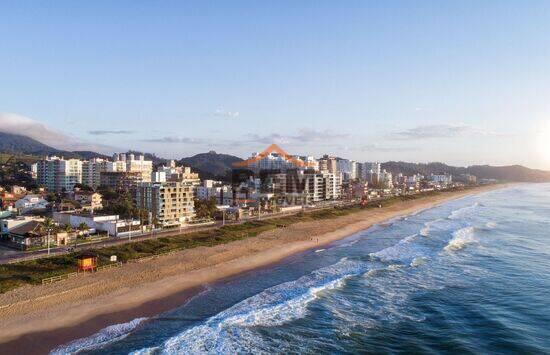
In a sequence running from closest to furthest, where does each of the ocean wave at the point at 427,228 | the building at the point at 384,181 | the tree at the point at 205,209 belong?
the ocean wave at the point at 427,228 < the tree at the point at 205,209 < the building at the point at 384,181

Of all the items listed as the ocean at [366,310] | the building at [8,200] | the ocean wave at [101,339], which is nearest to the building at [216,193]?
the building at [8,200]

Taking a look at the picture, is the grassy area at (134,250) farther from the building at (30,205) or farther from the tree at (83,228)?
the building at (30,205)

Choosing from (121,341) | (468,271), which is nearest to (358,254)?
(468,271)

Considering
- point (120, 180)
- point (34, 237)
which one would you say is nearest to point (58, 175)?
point (120, 180)

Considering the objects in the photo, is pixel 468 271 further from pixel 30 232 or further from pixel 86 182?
pixel 86 182

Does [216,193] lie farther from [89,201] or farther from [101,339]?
[101,339]

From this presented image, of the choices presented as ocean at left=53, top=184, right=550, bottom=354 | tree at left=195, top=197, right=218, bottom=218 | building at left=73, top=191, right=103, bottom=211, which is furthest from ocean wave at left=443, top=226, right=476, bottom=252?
building at left=73, top=191, right=103, bottom=211
